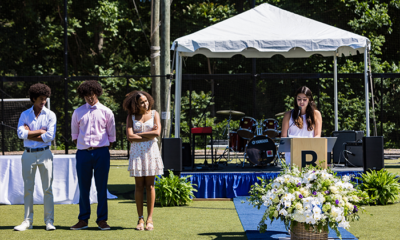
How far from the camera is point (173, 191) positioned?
7465 mm

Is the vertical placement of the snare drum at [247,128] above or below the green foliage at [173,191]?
above

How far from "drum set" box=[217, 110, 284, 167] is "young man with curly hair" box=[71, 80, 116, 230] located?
377 centimetres

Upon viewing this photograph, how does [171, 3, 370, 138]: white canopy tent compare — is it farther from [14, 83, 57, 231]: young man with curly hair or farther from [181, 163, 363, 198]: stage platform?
[14, 83, 57, 231]: young man with curly hair

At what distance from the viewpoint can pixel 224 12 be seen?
21.0 m

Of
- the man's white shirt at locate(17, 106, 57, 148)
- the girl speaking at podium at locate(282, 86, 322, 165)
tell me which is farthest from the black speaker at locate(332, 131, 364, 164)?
the man's white shirt at locate(17, 106, 57, 148)

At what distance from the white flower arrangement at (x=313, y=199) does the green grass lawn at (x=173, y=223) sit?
994 millimetres

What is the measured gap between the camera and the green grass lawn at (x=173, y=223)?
17.3 ft

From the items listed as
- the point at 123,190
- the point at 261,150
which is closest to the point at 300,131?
the point at 261,150

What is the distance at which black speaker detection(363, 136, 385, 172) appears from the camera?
7.86m

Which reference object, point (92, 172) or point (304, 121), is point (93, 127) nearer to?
point (92, 172)

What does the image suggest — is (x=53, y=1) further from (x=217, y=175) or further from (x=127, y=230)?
(x=127, y=230)

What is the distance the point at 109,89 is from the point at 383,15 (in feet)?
40.0

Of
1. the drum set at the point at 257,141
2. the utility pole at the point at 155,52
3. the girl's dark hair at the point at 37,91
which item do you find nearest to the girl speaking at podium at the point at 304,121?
the drum set at the point at 257,141

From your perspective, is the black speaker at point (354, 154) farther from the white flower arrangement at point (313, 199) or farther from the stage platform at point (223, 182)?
the white flower arrangement at point (313, 199)
